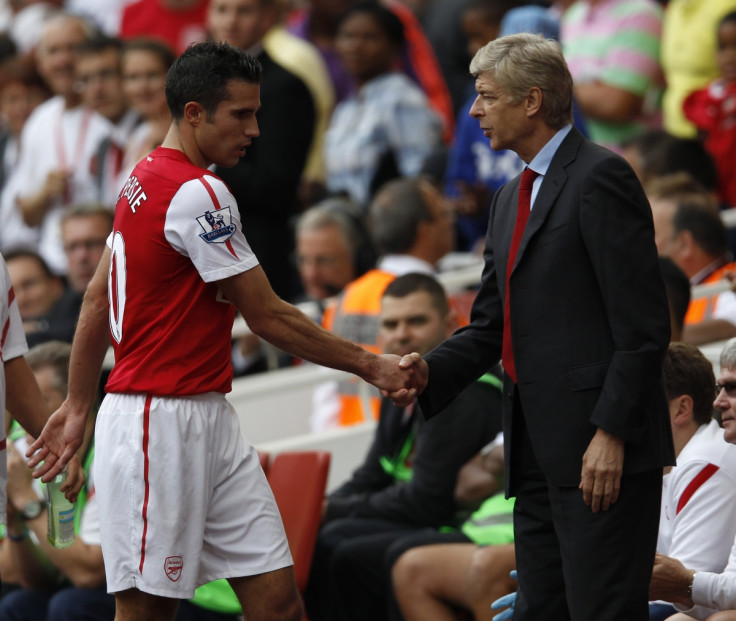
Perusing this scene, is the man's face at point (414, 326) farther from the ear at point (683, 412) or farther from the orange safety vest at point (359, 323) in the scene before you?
the ear at point (683, 412)

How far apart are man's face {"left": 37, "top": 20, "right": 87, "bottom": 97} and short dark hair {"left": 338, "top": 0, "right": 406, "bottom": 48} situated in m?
2.11

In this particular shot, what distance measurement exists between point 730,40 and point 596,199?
170 inches

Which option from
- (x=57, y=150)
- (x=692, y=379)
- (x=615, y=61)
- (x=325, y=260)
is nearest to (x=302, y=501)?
(x=692, y=379)

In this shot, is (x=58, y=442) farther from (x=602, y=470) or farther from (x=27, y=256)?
(x=27, y=256)

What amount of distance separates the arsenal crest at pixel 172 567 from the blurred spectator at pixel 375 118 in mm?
5062

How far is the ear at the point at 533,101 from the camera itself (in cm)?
414

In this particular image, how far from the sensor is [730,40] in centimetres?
788

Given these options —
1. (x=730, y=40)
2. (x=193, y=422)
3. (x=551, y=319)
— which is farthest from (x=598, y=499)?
(x=730, y=40)

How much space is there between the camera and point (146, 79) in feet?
28.8

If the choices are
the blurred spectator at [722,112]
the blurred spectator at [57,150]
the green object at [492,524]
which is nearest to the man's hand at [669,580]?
the green object at [492,524]

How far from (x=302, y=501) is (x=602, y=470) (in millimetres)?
2361

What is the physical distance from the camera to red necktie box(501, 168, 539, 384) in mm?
4230

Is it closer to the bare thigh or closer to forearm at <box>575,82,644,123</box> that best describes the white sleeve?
the bare thigh

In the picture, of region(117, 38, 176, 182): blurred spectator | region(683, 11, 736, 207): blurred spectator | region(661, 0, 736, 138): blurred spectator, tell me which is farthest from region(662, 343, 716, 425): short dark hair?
region(117, 38, 176, 182): blurred spectator
